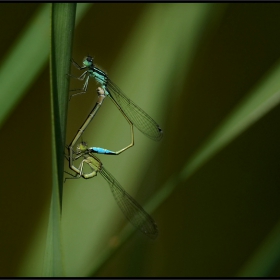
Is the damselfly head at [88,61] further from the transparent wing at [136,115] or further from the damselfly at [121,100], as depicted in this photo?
the transparent wing at [136,115]

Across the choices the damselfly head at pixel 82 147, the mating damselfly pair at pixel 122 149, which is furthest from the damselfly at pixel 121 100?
the damselfly head at pixel 82 147

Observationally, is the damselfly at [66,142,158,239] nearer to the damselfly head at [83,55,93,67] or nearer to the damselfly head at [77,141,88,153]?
the damselfly head at [77,141,88,153]

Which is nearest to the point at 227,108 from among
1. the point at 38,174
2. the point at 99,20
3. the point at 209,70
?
the point at 209,70

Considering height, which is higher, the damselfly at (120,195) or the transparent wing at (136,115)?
the transparent wing at (136,115)

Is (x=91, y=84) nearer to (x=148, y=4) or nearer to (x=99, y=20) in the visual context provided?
(x=99, y=20)

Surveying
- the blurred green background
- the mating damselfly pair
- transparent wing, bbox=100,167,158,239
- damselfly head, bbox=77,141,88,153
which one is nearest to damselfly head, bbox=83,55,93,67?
the mating damselfly pair

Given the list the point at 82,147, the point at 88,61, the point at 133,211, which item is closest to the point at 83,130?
the point at 82,147
